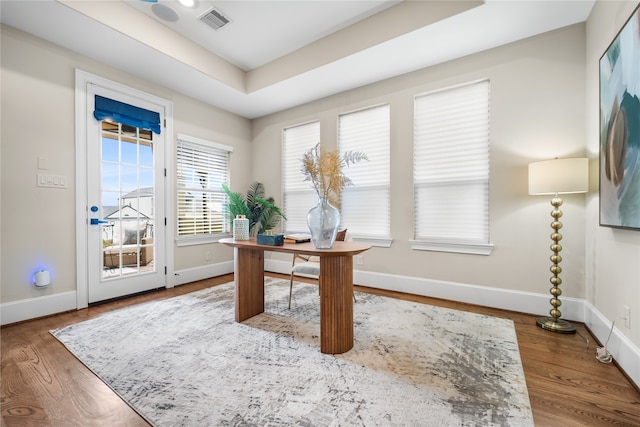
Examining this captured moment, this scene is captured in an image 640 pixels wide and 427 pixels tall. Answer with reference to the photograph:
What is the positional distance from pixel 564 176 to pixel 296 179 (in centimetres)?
329

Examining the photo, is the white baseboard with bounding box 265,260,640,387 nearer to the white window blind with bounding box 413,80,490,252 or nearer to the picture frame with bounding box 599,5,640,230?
the white window blind with bounding box 413,80,490,252

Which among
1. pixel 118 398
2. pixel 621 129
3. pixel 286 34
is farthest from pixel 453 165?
pixel 118 398

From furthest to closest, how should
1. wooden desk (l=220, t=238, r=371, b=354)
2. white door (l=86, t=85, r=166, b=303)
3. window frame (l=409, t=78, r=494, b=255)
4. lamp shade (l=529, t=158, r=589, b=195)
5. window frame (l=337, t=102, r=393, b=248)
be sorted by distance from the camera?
window frame (l=337, t=102, r=393, b=248) < white door (l=86, t=85, r=166, b=303) < window frame (l=409, t=78, r=494, b=255) < lamp shade (l=529, t=158, r=589, b=195) < wooden desk (l=220, t=238, r=371, b=354)

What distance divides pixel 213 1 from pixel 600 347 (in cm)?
435

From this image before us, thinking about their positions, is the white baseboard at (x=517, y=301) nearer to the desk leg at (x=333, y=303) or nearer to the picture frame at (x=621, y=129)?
the picture frame at (x=621, y=129)

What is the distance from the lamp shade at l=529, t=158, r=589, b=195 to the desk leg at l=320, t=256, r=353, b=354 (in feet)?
5.97

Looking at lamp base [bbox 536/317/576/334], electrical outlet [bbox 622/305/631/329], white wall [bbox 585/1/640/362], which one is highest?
white wall [bbox 585/1/640/362]

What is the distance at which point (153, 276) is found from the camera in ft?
11.7

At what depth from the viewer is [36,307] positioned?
2619 millimetres

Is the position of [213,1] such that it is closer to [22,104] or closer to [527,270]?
[22,104]

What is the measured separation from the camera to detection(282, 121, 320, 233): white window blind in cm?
429

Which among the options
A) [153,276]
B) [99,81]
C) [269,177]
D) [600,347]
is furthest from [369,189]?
[99,81]

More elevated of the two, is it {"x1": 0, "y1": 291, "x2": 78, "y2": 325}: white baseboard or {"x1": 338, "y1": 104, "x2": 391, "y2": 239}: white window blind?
{"x1": 338, "y1": 104, "x2": 391, "y2": 239}: white window blind

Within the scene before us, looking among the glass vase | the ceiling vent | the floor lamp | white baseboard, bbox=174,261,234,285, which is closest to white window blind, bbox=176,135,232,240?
white baseboard, bbox=174,261,234,285
